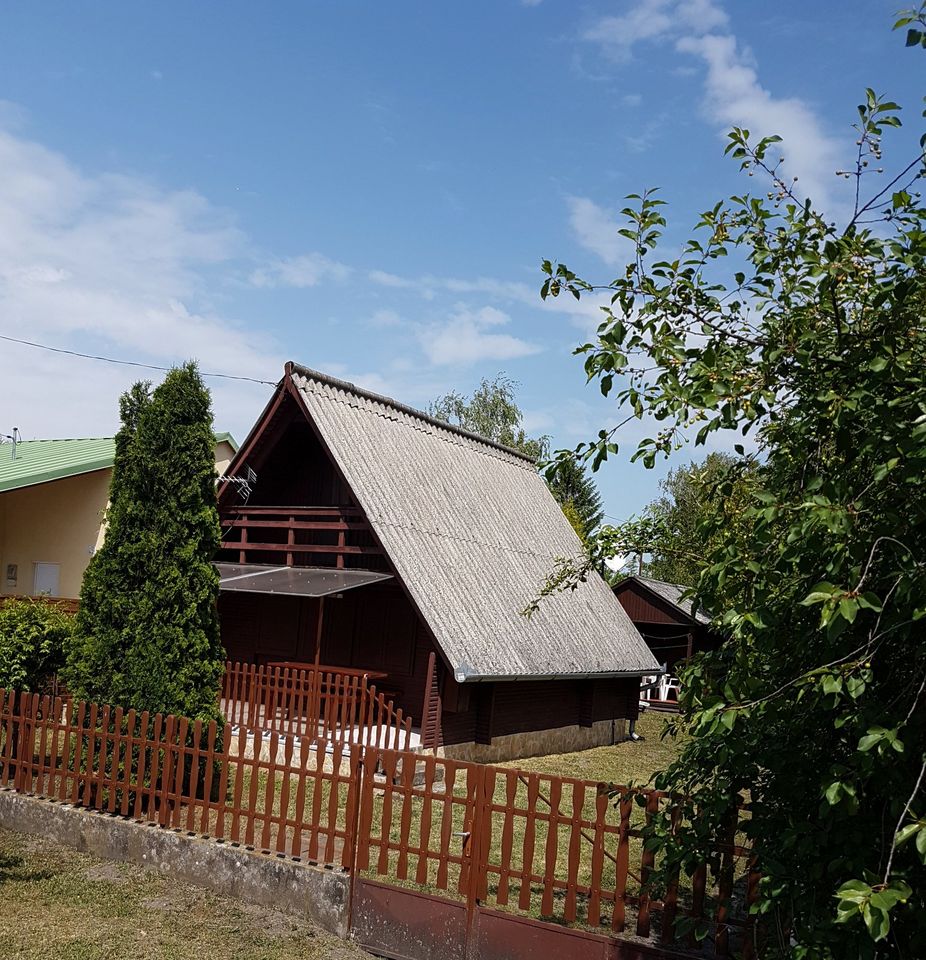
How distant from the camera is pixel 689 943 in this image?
21.2ft

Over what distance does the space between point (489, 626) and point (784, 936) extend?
38.1ft

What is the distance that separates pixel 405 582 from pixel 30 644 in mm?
5556

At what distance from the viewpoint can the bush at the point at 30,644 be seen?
46.2 ft

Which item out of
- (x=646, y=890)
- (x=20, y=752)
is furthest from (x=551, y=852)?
(x=20, y=752)

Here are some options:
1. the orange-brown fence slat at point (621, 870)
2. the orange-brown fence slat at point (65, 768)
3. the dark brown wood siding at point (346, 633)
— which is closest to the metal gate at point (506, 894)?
the orange-brown fence slat at point (621, 870)

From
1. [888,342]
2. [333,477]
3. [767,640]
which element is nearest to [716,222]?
[888,342]

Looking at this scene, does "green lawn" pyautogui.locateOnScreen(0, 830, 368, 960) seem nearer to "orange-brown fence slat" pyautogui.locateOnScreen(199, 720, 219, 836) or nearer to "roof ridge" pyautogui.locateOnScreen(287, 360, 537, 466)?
"orange-brown fence slat" pyautogui.locateOnScreen(199, 720, 219, 836)

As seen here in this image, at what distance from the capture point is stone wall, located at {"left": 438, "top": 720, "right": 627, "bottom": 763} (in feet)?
52.3

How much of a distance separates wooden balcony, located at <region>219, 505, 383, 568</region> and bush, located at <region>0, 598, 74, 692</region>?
395 centimetres

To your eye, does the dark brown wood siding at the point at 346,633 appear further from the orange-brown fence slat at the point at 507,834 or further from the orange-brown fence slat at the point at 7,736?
the orange-brown fence slat at the point at 507,834

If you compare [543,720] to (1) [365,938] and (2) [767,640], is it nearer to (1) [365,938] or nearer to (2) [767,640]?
(1) [365,938]

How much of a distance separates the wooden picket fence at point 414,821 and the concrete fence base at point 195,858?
13 centimetres

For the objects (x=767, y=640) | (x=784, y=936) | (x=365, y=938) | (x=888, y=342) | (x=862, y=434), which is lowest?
(x=365, y=938)

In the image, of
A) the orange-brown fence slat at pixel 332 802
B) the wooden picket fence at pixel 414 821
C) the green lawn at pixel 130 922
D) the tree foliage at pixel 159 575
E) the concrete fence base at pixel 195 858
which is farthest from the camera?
the tree foliage at pixel 159 575
